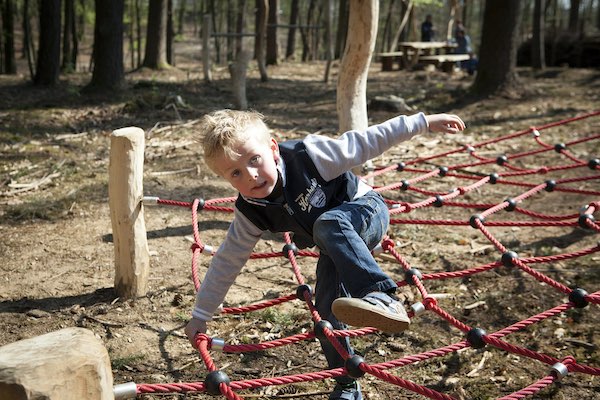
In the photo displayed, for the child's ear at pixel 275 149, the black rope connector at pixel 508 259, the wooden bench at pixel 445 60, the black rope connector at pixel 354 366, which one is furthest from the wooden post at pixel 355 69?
the wooden bench at pixel 445 60

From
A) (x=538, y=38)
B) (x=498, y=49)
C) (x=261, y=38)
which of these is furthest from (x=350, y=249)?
(x=538, y=38)

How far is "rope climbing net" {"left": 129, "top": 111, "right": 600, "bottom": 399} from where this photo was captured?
2233mm

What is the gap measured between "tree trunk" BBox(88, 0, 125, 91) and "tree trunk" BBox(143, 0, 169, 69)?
3161mm

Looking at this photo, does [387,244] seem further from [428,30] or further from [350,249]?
[428,30]

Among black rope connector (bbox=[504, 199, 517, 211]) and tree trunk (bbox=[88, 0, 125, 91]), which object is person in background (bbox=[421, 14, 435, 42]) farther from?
black rope connector (bbox=[504, 199, 517, 211])

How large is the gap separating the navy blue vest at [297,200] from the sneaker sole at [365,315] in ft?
1.43

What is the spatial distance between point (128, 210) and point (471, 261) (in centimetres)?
220

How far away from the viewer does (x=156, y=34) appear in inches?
499

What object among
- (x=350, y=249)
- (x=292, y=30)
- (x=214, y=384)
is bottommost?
(x=214, y=384)

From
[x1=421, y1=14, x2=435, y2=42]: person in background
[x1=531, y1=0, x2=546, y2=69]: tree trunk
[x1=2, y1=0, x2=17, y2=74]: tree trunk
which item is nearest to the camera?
[x1=531, y1=0, x2=546, y2=69]: tree trunk

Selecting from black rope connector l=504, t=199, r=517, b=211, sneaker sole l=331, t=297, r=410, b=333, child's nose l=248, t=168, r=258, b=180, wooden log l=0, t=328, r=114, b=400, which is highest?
child's nose l=248, t=168, r=258, b=180

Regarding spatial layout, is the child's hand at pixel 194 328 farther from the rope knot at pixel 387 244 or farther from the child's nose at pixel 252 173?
the rope knot at pixel 387 244

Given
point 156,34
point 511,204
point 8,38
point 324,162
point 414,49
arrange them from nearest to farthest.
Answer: point 324,162, point 511,204, point 156,34, point 8,38, point 414,49

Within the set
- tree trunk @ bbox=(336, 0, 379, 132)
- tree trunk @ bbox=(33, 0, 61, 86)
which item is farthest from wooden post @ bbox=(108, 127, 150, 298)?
tree trunk @ bbox=(33, 0, 61, 86)
